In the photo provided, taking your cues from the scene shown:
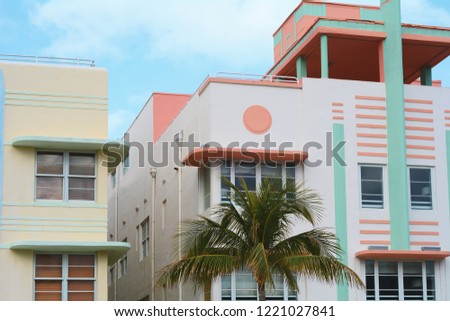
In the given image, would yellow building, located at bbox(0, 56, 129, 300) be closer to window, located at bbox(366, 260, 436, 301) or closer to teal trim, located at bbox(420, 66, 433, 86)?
window, located at bbox(366, 260, 436, 301)

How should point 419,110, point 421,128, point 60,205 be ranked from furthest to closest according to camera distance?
point 419,110 → point 421,128 → point 60,205

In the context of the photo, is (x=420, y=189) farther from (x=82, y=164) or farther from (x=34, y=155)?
(x=34, y=155)

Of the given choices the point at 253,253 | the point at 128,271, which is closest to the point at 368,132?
the point at 253,253

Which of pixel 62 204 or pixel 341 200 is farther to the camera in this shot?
pixel 341 200

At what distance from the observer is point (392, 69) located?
3256 centimetres

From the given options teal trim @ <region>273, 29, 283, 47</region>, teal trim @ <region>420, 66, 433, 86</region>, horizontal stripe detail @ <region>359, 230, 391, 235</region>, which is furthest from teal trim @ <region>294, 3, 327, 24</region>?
horizontal stripe detail @ <region>359, 230, 391, 235</region>

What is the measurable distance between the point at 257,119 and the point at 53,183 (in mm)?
7239

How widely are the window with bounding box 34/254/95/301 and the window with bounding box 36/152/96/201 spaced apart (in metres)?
1.64

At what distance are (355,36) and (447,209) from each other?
6306 millimetres

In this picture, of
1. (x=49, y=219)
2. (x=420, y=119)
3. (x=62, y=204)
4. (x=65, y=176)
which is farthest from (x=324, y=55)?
(x=49, y=219)

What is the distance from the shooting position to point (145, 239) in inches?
1535

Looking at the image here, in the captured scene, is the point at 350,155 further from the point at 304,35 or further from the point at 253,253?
the point at 253,253

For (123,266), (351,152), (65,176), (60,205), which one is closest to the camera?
(60,205)

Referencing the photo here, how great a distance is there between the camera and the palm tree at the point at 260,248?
23.4 metres
